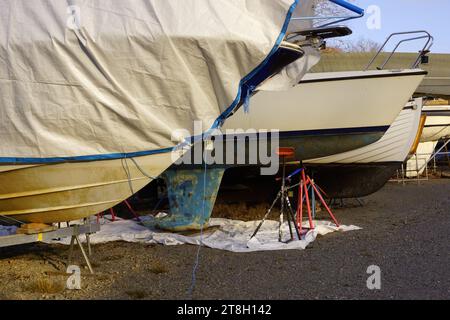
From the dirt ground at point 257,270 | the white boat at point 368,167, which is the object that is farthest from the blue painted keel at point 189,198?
the white boat at point 368,167

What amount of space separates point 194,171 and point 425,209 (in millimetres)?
4852

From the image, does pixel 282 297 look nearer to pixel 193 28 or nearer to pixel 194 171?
pixel 193 28

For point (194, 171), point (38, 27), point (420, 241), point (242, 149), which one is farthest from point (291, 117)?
point (38, 27)

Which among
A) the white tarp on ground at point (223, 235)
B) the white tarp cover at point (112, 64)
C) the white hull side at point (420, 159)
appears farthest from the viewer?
the white hull side at point (420, 159)

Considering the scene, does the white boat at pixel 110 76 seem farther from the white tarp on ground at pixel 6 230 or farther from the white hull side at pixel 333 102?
the white hull side at pixel 333 102

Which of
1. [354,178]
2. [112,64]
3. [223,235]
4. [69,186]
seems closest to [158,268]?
[69,186]

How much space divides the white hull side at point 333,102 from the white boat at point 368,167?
41.6 inches

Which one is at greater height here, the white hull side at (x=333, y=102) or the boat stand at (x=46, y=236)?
the white hull side at (x=333, y=102)

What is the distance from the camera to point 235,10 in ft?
18.1

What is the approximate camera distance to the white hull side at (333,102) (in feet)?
31.4

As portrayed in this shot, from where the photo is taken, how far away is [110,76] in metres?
5.36

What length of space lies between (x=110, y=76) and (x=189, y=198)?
3.44m

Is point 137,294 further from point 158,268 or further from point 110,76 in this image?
point 110,76

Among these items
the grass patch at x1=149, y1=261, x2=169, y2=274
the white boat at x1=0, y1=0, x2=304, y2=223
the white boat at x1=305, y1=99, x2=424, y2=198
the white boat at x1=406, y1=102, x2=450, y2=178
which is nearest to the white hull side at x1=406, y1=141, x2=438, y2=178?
the white boat at x1=406, y1=102, x2=450, y2=178
